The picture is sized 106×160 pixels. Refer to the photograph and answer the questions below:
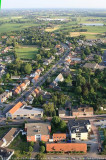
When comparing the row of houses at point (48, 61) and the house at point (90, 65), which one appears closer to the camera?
the house at point (90, 65)

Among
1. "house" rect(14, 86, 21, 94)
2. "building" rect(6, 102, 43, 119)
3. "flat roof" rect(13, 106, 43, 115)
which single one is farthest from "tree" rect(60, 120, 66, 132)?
"house" rect(14, 86, 21, 94)

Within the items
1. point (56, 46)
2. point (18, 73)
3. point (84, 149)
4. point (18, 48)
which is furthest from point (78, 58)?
point (84, 149)

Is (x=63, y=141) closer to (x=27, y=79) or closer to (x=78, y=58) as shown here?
(x=27, y=79)

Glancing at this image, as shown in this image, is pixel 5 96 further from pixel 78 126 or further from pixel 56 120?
pixel 78 126

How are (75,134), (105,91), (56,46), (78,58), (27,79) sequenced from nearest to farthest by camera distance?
(75,134)
(105,91)
(27,79)
(78,58)
(56,46)

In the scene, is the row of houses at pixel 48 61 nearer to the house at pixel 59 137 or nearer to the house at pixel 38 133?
the house at pixel 38 133

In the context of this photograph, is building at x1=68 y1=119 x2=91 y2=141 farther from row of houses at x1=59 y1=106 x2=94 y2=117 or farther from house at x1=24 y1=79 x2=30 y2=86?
house at x1=24 y1=79 x2=30 y2=86

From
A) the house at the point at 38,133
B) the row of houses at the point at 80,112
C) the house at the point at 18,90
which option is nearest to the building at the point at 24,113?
the row of houses at the point at 80,112
